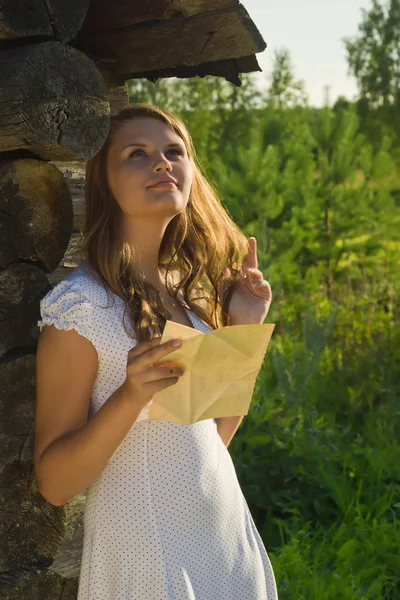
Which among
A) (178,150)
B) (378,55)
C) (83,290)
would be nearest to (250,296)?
(178,150)

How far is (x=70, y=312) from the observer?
2049mm

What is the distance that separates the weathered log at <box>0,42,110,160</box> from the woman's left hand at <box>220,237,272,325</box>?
1.77ft

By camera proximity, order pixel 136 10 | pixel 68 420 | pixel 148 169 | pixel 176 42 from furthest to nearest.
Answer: pixel 176 42 → pixel 136 10 → pixel 148 169 → pixel 68 420

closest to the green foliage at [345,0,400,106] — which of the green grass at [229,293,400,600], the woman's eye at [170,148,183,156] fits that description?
the green grass at [229,293,400,600]

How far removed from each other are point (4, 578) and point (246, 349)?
819mm

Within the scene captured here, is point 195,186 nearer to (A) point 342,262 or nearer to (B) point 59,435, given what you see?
(B) point 59,435

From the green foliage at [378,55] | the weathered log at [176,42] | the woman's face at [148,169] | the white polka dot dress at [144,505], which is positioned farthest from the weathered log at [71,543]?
the green foliage at [378,55]

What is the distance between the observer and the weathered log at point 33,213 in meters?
2.13

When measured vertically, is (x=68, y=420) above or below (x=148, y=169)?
below

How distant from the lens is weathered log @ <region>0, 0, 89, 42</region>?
197cm

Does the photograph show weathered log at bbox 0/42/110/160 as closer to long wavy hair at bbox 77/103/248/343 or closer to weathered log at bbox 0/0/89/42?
weathered log at bbox 0/0/89/42

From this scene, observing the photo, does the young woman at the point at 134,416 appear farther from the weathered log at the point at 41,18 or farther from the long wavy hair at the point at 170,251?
the weathered log at the point at 41,18

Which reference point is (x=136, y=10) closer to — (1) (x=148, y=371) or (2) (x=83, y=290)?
(2) (x=83, y=290)

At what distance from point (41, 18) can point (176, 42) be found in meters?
0.59
